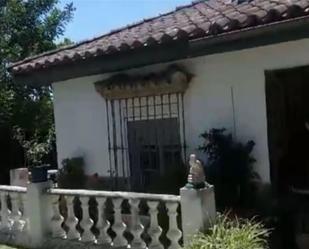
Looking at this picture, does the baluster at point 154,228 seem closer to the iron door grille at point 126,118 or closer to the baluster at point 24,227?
the iron door grille at point 126,118

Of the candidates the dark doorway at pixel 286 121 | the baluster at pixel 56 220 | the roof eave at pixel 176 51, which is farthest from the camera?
the baluster at pixel 56 220

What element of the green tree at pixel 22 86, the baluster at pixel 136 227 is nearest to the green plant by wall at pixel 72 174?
the baluster at pixel 136 227

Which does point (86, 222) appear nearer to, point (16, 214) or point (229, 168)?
point (16, 214)

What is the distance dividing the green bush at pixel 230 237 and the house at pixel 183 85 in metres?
1.58

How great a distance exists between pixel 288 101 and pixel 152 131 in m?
2.10

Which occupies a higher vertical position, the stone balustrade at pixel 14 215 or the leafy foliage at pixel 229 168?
the leafy foliage at pixel 229 168

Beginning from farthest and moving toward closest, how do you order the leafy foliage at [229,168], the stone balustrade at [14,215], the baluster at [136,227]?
the stone balustrade at [14,215] → the leafy foliage at [229,168] → the baluster at [136,227]

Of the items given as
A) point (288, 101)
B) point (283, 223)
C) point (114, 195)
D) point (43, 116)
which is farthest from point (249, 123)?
point (43, 116)

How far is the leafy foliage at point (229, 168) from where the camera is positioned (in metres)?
7.15

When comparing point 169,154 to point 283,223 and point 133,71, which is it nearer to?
point 133,71

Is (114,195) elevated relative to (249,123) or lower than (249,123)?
lower

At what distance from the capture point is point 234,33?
6387 mm

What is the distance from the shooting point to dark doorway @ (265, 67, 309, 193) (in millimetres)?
7387

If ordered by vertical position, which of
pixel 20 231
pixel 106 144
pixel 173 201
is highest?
pixel 106 144
